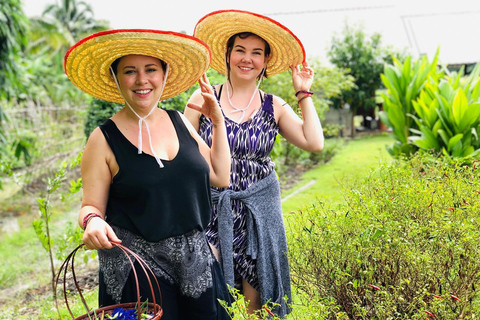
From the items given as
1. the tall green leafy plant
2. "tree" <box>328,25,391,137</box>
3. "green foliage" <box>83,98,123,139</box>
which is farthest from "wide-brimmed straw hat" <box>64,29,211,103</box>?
"tree" <box>328,25,391,137</box>

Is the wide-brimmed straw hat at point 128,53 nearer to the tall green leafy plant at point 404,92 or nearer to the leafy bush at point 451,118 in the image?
the leafy bush at point 451,118

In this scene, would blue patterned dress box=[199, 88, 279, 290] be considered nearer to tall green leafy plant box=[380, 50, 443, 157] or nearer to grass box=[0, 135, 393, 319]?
grass box=[0, 135, 393, 319]

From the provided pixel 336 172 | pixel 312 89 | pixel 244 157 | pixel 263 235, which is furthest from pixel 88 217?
pixel 312 89

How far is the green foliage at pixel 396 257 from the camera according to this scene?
2316 millimetres

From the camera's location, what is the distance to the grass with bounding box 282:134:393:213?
7.31 m

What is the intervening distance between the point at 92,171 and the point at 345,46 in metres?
14.3

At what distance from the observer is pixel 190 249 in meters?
2.44

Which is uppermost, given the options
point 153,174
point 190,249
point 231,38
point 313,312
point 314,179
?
point 231,38

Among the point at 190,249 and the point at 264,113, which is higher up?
the point at 264,113

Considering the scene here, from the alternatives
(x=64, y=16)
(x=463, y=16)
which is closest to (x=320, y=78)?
(x=463, y=16)

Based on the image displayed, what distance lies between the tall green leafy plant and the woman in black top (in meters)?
5.17

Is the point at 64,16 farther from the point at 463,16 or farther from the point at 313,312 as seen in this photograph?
the point at 313,312

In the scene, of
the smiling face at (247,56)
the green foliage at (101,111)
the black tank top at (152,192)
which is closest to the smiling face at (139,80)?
the black tank top at (152,192)

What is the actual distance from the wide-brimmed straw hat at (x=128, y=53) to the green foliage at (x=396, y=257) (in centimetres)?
99
